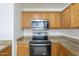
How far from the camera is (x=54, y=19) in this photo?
139 inches

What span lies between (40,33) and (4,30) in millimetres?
1004

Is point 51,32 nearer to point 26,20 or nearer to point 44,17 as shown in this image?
point 44,17

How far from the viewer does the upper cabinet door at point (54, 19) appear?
11.5ft

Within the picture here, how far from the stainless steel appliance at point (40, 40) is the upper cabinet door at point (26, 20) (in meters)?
0.15

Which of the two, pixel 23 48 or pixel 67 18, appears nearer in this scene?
pixel 67 18

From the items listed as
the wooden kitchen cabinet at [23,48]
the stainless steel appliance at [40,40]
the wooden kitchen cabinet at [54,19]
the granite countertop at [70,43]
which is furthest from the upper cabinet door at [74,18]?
the wooden kitchen cabinet at [23,48]

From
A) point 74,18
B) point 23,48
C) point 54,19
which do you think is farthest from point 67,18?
point 23,48

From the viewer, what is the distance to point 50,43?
320cm

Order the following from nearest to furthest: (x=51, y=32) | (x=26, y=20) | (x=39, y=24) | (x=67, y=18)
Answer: (x=67, y=18) → (x=39, y=24) → (x=26, y=20) → (x=51, y=32)

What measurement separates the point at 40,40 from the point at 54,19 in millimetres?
586

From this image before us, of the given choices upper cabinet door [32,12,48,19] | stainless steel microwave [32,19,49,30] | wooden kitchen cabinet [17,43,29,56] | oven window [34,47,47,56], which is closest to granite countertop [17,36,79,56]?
wooden kitchen cabinet [17,43,29,56]

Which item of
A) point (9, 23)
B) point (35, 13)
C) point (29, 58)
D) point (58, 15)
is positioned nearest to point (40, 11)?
point (35, 13)

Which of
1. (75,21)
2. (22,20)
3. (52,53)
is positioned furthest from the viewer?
(22,20)

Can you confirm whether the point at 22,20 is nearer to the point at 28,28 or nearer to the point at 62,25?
the point at 28,28
